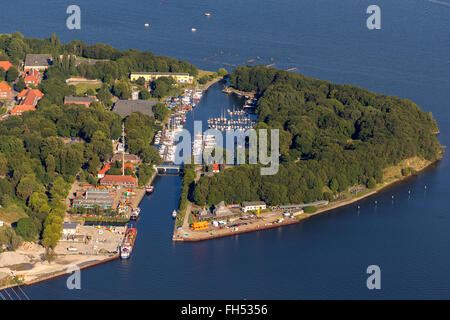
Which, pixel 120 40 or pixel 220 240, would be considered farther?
pixel 120 40

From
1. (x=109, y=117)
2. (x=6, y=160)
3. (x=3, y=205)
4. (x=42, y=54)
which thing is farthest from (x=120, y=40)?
(x=3, y=205)

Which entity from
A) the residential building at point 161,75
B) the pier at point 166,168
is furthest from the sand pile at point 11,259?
the residential building at point 161,75

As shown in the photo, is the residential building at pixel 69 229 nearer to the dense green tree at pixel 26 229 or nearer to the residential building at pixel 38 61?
the dense green tree at pixel 26 229

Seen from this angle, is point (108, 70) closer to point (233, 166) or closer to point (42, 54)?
point (42, 54)

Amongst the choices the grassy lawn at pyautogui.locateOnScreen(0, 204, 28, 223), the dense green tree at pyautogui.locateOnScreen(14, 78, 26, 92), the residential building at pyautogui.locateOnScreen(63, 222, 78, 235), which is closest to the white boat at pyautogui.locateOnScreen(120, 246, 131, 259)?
the residential building at pyautogui.locateOnScreen(63, 222, 78, 235)

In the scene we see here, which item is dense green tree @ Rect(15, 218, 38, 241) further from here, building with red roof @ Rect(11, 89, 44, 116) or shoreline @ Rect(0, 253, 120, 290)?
building with red roof @ Rect(11, 89, 44, 116)

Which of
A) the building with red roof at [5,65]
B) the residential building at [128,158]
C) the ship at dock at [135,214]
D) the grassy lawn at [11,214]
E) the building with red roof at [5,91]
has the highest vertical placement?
the building with red roof at [5,65]

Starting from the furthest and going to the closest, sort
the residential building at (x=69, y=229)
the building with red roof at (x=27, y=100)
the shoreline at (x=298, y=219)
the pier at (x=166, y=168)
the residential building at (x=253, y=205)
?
1. the building with red roof at (x=27, y=100)
2. the pier at (x=166, y=168)
3. the residential building at (x=253, y=205)
4. the shoreline at (x=298, y=219)
5. the residential building at (x=69, y=229)
